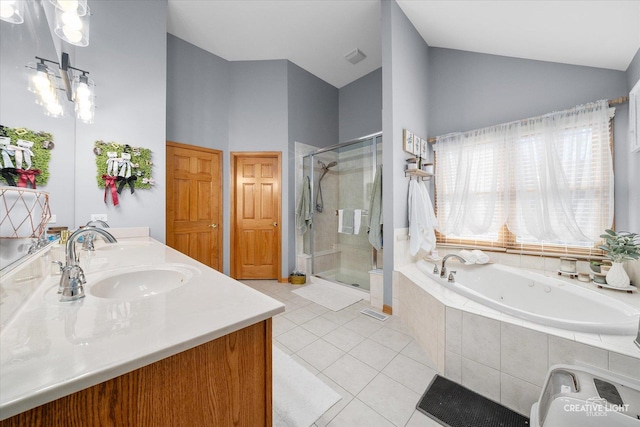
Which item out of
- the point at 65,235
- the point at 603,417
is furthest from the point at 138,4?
the point at 603,417

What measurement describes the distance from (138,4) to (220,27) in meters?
0.82

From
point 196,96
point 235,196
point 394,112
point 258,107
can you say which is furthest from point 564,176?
point 196,96

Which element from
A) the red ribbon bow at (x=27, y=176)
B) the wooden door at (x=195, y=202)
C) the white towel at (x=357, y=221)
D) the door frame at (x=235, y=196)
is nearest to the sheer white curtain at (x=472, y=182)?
the white towel at (x=357, y=221)

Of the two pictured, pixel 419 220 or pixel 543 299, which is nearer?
pixel 543 299

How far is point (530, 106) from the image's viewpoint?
2.37 m

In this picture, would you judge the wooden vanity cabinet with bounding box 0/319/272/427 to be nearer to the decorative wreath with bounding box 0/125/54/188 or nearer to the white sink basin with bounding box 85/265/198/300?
the white sink basin with bounding box 85/265/198/300

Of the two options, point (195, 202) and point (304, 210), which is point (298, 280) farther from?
point (195, 202)

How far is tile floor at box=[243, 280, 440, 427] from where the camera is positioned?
128 cm

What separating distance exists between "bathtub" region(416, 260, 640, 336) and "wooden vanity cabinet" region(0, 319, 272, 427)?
58.3 inches

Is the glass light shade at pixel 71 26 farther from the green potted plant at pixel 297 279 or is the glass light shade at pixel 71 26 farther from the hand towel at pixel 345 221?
the green potted plant at pixel 297 279

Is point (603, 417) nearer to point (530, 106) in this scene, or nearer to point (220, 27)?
point (530, 106)

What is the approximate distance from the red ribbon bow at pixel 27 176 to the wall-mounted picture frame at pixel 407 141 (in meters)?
2.69

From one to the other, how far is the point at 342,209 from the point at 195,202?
201cm

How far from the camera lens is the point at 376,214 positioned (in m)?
2.69
